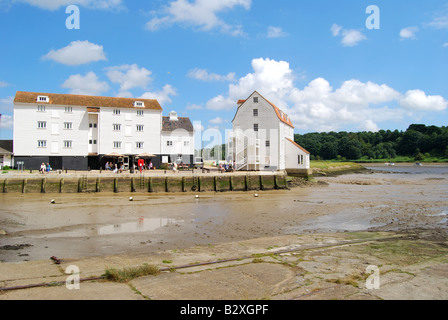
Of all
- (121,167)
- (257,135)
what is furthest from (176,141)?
(121,167)

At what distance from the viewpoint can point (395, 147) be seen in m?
160

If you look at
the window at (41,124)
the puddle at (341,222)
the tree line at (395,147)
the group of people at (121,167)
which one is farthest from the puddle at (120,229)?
the tree line at (395,147)

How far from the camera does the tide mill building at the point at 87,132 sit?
44.3 m

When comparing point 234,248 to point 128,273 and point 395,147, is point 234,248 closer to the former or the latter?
point 128,273

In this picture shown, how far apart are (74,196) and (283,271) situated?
2346 cm

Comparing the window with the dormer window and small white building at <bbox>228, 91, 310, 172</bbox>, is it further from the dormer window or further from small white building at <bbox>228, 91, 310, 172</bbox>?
small white building at <bbox>228, 91, 310, 172</bbox>

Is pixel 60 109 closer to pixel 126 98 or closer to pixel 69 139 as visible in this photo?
pixel 69 139

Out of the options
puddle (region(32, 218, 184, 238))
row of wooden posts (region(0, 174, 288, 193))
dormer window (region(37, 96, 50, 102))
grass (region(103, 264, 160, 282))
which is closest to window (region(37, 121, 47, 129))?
dormer window (region(37, 96, 50, 102))

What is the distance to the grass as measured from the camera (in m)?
6.30

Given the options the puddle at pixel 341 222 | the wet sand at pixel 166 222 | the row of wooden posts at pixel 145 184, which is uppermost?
the row of wooden posts at pixel 145 184

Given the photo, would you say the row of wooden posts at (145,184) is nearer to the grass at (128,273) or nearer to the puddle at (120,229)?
the puddle at (120,229)

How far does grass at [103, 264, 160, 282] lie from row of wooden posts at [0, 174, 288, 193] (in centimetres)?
2339

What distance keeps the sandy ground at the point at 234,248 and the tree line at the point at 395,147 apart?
138871mm
